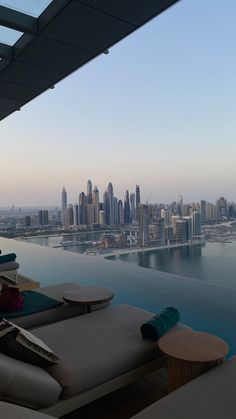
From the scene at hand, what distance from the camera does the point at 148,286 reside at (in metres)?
4.30

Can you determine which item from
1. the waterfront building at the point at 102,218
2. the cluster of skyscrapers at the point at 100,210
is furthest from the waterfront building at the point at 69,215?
the waterfront building at the point at 102,218

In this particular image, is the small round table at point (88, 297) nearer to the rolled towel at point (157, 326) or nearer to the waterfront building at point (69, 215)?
the rolled towel at point (157, 326)

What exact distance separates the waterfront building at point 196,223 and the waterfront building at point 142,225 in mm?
1299

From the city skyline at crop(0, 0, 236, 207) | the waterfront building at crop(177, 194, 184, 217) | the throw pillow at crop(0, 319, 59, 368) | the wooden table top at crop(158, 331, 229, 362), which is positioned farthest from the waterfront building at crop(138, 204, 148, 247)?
the throw pillow at crop(0, 319, 59, 368)

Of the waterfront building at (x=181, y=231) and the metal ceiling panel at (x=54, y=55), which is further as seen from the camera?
the waterfront building at (x=181, y=231)

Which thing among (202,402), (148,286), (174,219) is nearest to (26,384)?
(202,402)

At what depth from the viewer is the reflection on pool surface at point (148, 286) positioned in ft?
9.97

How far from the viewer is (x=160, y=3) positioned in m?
2.02

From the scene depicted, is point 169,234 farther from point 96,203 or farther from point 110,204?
point 96,203

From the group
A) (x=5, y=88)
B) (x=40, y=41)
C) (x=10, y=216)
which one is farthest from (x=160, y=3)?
(x=10, y=216)

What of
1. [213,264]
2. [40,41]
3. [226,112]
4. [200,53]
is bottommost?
[213,264]

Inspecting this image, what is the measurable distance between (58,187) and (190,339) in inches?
485

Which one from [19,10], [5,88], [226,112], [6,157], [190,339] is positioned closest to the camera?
[190,339]

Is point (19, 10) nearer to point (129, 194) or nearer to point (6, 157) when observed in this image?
point (6, 157)
